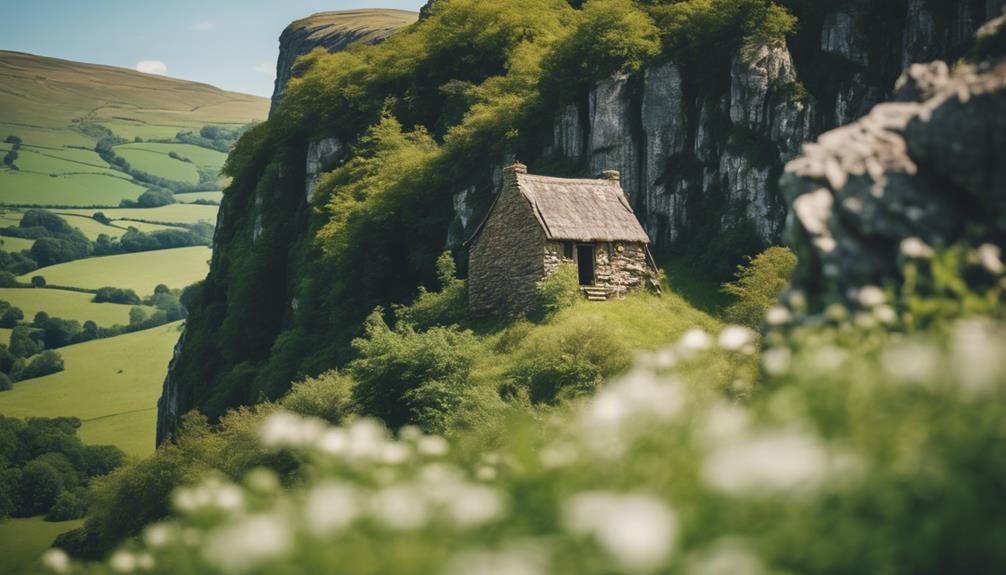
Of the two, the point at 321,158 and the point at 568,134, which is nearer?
the point at 568,134

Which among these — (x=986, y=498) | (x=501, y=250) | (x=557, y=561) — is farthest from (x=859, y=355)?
(x=501, y=250)

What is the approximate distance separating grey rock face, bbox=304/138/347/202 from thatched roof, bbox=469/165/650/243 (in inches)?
1389

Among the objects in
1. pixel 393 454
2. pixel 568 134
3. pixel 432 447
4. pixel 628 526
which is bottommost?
pixel 432 447

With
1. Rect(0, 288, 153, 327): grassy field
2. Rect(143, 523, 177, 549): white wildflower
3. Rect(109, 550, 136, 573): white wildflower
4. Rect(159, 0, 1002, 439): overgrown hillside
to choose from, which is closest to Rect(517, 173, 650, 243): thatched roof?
Rect(159, 0, 1002, 439): overgrown hillside

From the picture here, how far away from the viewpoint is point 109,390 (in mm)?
147625

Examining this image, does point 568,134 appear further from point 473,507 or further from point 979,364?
point 473,507

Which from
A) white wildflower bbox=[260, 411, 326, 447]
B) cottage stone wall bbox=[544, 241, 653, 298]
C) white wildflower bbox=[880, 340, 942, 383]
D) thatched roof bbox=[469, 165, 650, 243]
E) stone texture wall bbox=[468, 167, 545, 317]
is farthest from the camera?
cottage stone wall bbox=[544, 241, 653, 298]

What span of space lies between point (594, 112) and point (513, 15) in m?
20.3

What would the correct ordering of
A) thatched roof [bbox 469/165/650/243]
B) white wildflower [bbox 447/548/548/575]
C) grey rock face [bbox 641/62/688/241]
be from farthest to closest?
grey rock face [bbox 641/62/688/241] < thatched roof [bbox 469/165/650/243] < white wildflower [bbox 447/548/548/575]

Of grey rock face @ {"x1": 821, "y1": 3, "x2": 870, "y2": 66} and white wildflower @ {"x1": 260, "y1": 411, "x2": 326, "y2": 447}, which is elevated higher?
grey rock face @ {"x1": 821, "y1": 3, "x2": 870, "y2": 66}

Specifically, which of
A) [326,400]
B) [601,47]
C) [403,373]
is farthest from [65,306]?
[403,373]

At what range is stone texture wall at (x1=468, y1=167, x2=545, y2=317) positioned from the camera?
4303 centimetres

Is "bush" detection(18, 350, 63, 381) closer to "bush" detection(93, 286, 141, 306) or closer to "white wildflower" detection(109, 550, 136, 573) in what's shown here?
"bush" detection(93, 286, 141, 306)

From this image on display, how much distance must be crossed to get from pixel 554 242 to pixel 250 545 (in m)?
37.5
